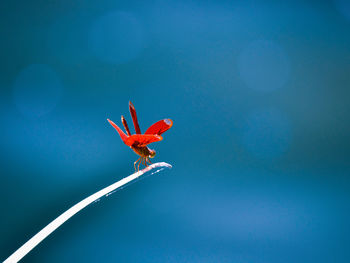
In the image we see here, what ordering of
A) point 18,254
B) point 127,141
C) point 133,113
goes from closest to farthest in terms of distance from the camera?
point 18,254 → point 127,141 → point 133,113

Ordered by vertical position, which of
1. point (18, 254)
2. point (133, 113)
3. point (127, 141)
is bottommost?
point (18, 254)

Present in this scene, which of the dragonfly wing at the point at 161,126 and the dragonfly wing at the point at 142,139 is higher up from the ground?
the dragonfly wing at the point at 161,126

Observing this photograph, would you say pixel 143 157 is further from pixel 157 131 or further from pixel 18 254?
pixel 18 254

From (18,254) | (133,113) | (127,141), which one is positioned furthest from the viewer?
(133,113)

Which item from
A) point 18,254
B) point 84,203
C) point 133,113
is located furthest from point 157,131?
point 18,254

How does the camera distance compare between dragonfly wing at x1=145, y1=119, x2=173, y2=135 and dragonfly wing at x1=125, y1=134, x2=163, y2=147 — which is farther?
dragonfly wing at x1=145, y1=119, x2=173, y2=135

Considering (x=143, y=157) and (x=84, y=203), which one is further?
(x=143, y=157)

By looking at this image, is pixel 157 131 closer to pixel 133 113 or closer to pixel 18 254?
pixel 133 113

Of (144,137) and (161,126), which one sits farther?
(161,126)

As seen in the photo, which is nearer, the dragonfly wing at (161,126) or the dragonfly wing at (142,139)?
the dragonfly wing at (142,139)

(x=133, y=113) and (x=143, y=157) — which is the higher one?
(x=133, y=113)

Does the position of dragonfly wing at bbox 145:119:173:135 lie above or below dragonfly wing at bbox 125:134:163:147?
above
